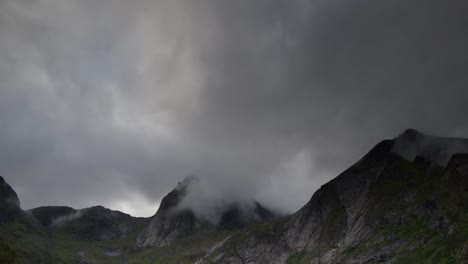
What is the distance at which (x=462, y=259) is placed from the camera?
198250 millimetres
